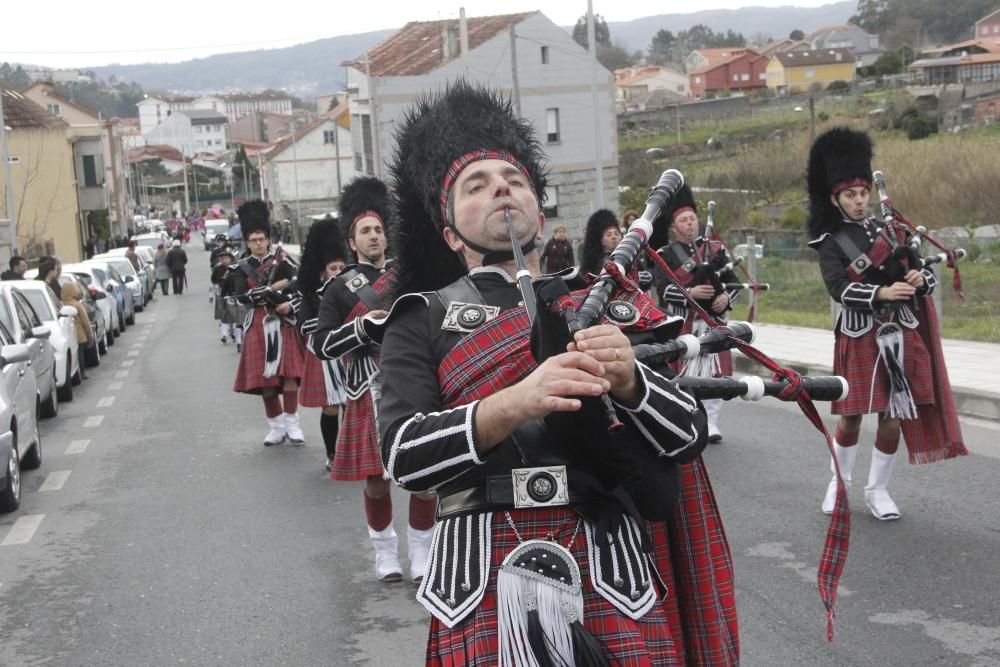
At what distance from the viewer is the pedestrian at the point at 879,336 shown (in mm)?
7246

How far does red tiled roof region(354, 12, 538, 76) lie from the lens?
51.9 metres

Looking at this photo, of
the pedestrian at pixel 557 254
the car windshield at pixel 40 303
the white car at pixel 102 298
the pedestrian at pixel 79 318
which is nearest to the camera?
the car windshield at pixel 40 303

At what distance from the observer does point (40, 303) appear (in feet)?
57.0

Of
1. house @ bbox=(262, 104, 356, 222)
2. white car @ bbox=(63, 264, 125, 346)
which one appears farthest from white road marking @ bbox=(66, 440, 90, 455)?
house @ bbox=(262, 104, 356, 222)

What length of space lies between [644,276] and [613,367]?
7.44 meters

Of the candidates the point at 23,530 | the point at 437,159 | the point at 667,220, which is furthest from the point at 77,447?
the point at 437,159

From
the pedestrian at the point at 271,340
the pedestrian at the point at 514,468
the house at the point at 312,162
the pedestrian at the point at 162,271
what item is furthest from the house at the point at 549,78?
the pedestrian at the point at 514,468

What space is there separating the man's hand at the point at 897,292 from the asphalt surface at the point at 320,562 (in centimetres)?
128

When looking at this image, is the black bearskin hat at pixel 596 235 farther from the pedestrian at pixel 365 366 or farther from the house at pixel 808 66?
the house at pixel 808 66

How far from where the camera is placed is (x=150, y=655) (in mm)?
6055

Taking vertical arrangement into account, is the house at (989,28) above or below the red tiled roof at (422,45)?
above

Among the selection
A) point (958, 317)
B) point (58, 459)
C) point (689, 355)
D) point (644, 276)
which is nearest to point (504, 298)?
point (689, 355)

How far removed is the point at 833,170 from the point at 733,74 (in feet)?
469

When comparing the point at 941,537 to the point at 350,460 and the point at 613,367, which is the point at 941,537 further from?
the point at 613,367
